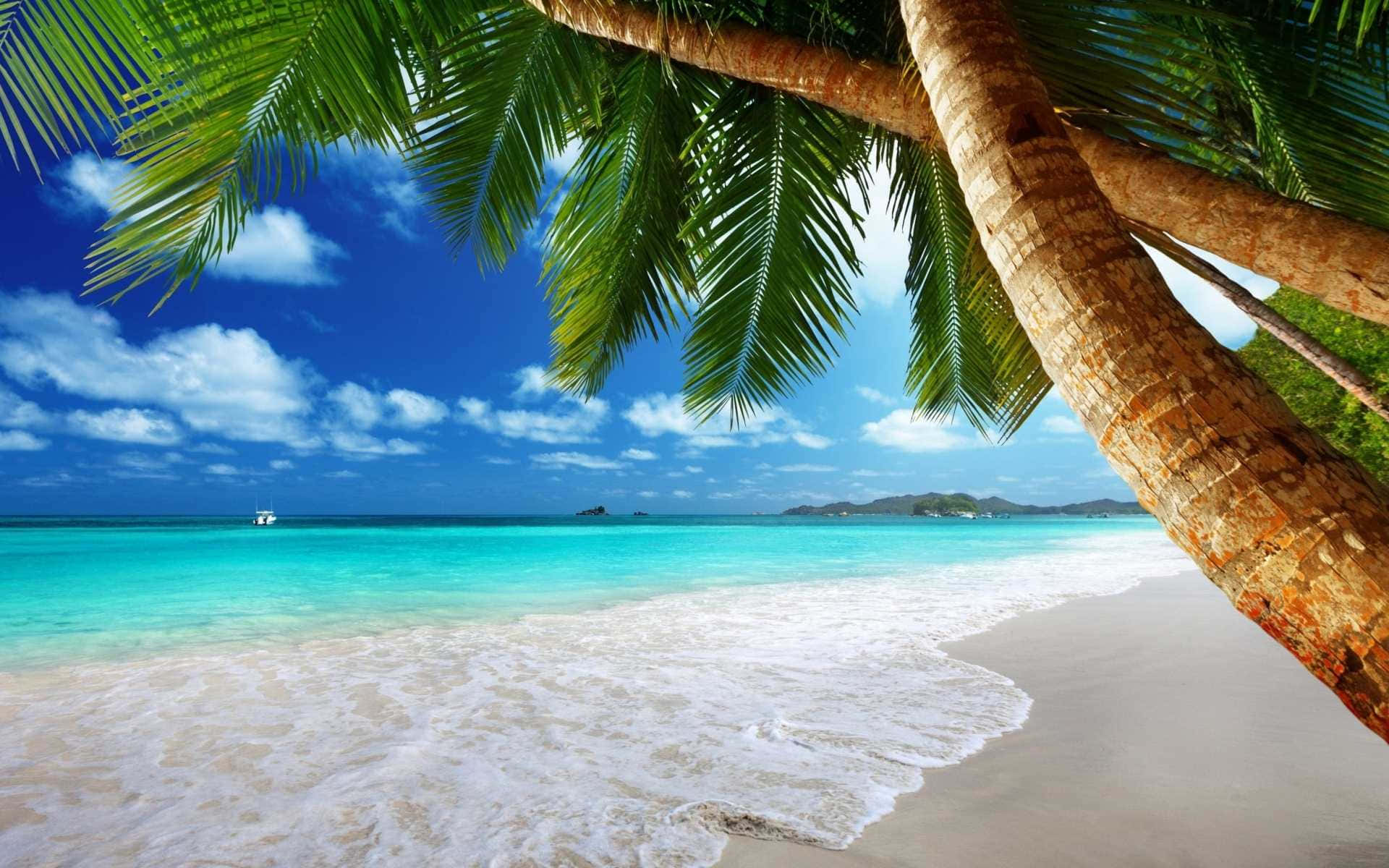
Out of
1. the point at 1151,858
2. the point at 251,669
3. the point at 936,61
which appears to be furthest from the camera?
the point at 251,669

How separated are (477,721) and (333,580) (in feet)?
28.4

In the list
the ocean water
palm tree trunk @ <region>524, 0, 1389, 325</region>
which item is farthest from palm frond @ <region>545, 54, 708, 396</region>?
the ocean water

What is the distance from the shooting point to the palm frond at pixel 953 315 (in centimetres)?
289

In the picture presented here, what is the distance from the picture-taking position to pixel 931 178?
12.1 feet

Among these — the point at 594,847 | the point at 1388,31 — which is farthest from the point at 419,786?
the point at 1388,31

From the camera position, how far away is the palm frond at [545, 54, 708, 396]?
142 inches

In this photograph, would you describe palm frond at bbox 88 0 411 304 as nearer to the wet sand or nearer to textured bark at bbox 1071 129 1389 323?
textured bark at bbox 1071 129 1389 323

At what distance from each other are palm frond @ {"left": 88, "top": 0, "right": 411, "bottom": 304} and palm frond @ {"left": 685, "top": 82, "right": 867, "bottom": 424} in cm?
154

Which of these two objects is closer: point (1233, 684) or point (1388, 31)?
point (1388, 31)

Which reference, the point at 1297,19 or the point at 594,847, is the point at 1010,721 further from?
the point at 1297,19

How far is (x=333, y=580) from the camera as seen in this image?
35.8 feet

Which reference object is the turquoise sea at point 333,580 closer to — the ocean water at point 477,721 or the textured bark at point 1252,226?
the ocean water at point 477,721

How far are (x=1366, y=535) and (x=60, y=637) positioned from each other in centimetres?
835

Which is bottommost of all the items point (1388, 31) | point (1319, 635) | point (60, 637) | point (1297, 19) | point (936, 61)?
point (60, 637)
